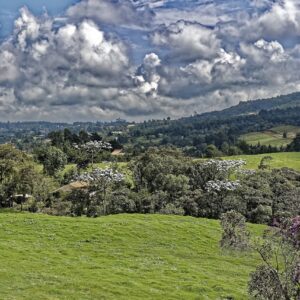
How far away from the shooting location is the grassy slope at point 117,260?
1361 inches

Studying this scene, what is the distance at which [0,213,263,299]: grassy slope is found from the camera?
3456 cm

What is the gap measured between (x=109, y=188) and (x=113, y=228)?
1604 inches

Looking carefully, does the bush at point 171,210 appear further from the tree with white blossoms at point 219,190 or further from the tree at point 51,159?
the tree at point 51,159

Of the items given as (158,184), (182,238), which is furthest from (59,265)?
(158,184)

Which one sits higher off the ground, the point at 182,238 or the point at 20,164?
the point at 20,164

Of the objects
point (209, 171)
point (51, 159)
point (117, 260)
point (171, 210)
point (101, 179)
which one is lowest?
point (117, 260)

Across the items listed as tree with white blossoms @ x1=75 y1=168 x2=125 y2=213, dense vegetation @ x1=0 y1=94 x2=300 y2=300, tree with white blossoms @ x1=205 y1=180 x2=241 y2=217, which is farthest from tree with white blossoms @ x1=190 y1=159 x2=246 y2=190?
tree with white blossoms @ x1=75 y1=168 x2=125 y2=213

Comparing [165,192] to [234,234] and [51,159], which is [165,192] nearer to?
[51,159]

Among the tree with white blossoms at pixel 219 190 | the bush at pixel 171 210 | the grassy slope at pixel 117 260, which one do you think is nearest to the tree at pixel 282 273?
the grassy slope at pixel 117 260

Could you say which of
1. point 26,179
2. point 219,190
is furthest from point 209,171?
point 26,179

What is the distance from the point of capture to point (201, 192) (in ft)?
313

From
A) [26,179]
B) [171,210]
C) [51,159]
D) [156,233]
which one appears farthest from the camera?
[51,159]

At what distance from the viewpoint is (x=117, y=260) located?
4506 centimetres

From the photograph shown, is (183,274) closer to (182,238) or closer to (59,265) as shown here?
(59,265)
